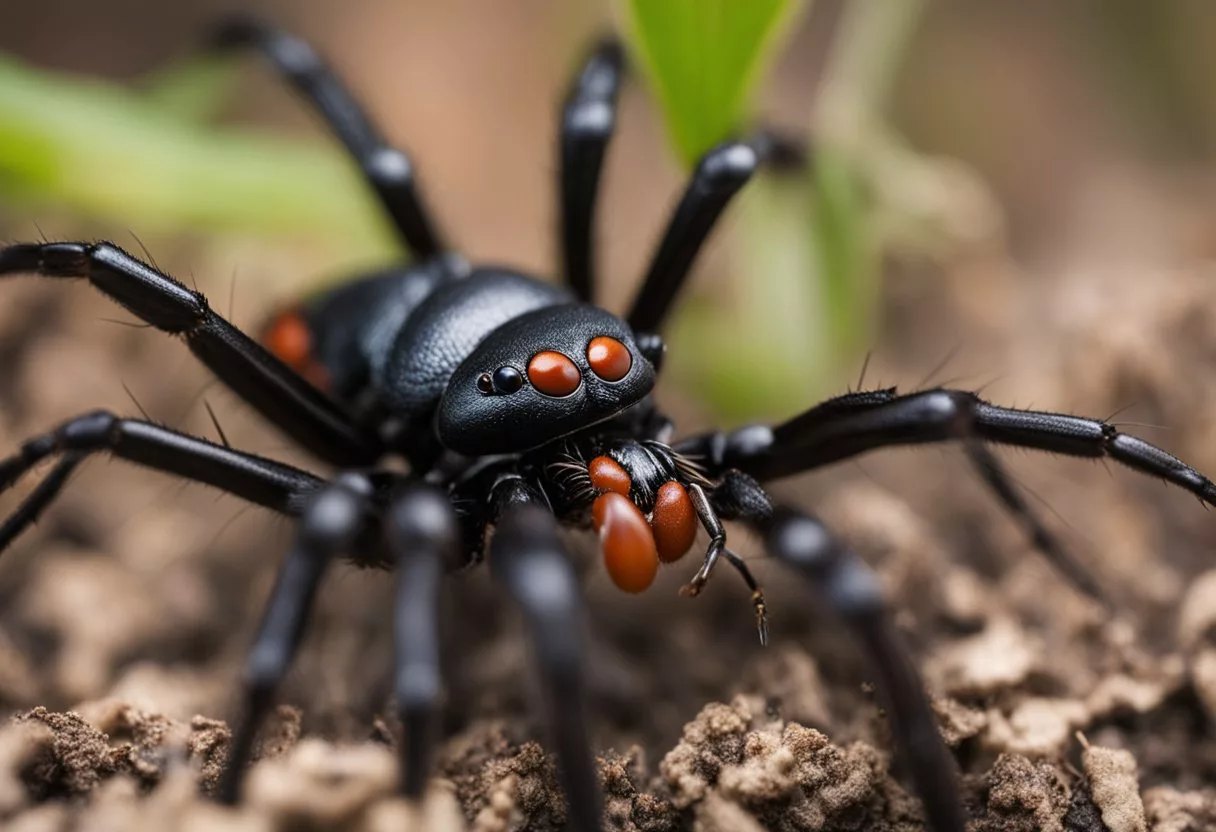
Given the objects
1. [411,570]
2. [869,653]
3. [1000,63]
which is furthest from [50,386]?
[1000,63]

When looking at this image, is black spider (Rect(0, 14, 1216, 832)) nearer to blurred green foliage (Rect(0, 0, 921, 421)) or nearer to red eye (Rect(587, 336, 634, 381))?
red eye (Rect(587, 336, 634, 381))

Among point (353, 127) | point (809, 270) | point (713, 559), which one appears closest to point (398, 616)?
point (713, 559)

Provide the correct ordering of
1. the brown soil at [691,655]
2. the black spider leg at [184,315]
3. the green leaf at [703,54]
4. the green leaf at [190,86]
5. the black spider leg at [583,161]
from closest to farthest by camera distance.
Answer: the brown soil at [691,655]
the black spider leg at [184,315]
the green leaf at [703,54]
the black spider leg at [583,161]
the green leaf at [190,86]

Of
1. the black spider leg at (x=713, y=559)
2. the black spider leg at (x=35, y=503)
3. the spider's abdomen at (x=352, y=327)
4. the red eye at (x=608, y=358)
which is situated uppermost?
the spider's abdomen at (x=352, y=327)

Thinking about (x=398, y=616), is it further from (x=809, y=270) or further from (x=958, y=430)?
(x=809, y=270)

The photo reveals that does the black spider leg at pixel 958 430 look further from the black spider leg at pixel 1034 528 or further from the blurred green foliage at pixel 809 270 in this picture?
the blurred green foliage at pixel 809 270

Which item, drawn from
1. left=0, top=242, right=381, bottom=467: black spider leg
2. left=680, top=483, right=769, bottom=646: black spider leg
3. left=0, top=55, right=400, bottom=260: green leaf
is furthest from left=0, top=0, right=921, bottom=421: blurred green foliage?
left=680, top=483, right=769, bottom=646: black spider leg

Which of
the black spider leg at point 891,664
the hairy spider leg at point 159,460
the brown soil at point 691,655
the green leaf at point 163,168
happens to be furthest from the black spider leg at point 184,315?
the black spider leg at point 891,664
